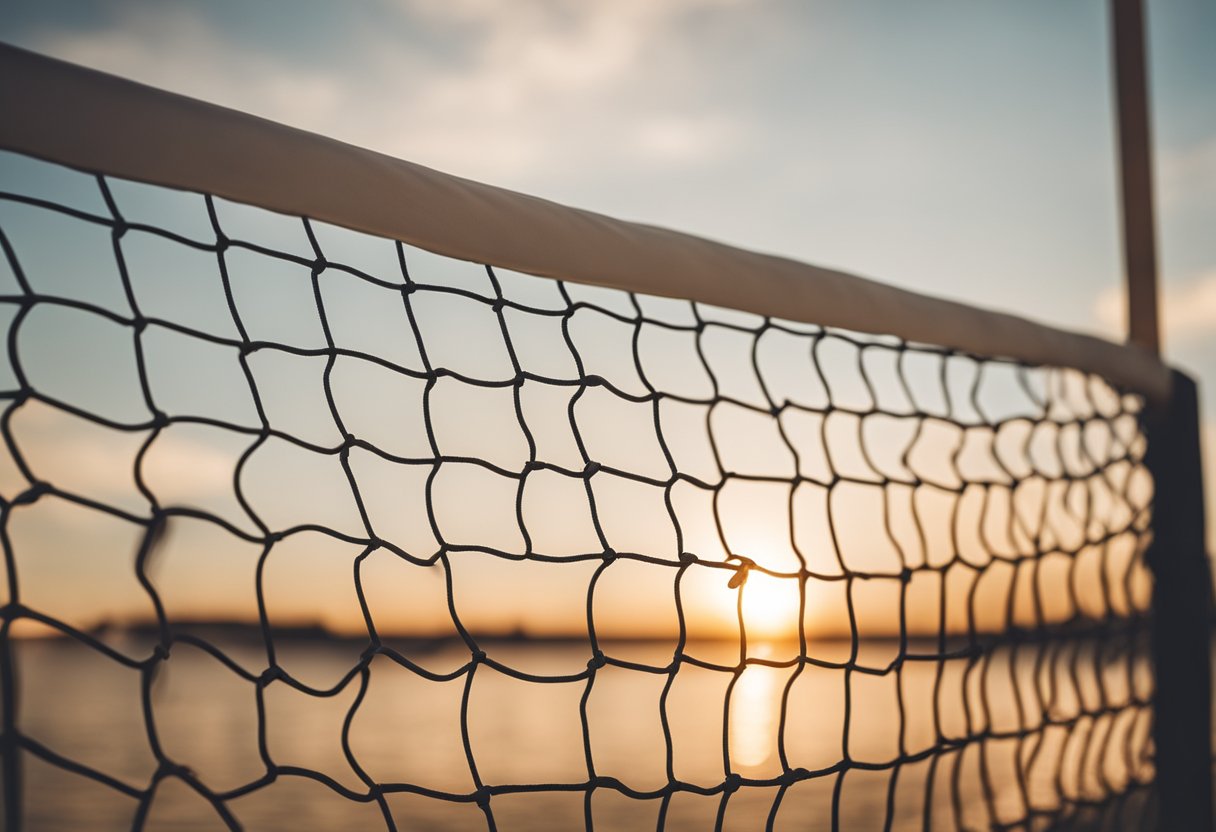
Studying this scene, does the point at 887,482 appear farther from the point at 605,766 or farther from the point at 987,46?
the point at 605,766

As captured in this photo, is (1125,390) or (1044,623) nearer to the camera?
(1044,623)

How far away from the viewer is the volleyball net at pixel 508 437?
0.86 metres

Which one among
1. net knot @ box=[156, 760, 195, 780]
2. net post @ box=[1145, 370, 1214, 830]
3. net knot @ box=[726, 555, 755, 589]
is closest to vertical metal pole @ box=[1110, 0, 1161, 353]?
net post @ box=[1145, 370, 1214, 830]

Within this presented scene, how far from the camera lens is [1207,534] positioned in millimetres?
1746

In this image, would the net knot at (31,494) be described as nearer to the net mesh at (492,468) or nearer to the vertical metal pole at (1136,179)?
the net mesh at (492,468)

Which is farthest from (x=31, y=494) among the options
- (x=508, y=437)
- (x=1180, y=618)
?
(x=1180, y=618)

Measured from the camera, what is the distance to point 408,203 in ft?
3.30

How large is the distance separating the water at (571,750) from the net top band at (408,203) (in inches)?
17.1

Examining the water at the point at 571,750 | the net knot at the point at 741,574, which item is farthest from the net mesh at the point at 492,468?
the water at the point at 571,750

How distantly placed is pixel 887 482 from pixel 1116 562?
0.64 meters

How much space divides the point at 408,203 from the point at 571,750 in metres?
8.83

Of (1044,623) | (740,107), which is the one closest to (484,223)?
(1044,623)

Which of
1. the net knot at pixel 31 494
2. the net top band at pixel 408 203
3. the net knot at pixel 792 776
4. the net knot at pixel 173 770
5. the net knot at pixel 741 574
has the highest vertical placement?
the net top band at pixel 408 203

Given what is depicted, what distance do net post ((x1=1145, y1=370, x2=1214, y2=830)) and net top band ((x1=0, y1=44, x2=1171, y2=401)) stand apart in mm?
461
